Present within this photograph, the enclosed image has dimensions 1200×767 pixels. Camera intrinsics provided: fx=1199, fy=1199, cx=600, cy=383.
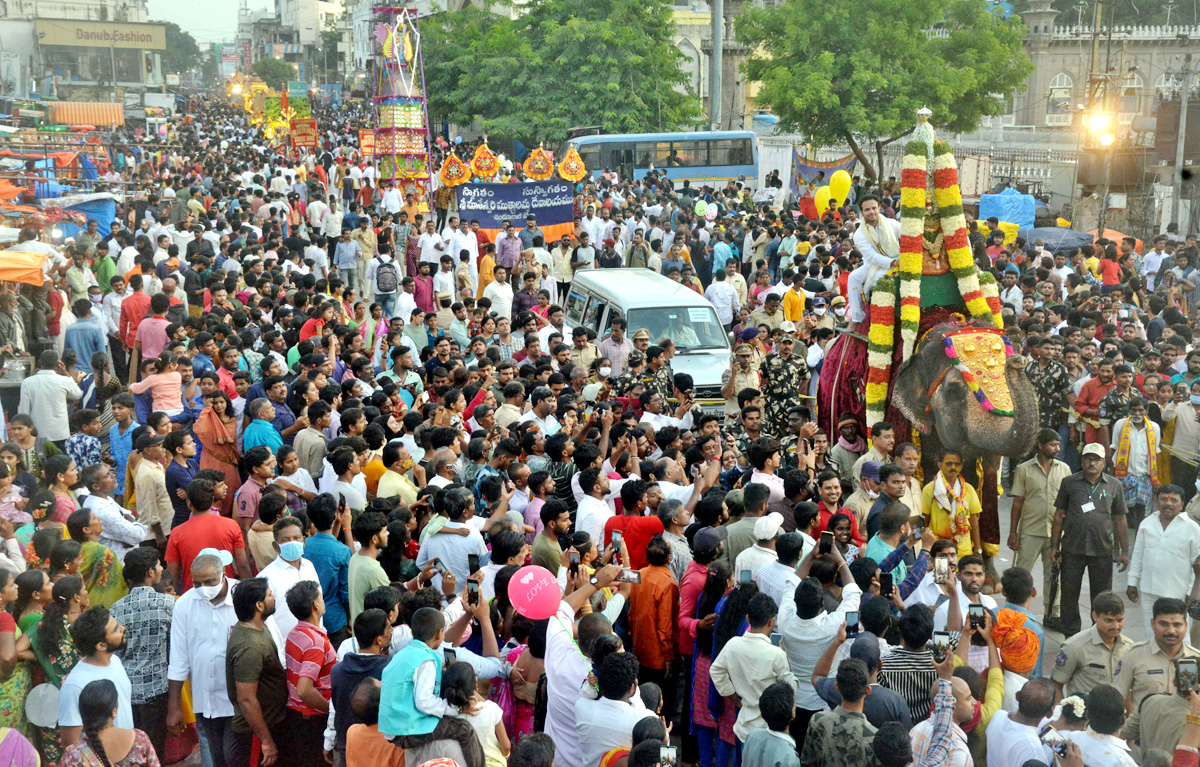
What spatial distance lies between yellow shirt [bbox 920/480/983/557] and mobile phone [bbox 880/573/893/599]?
1.53 m

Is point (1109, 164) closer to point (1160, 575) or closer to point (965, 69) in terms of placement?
point (965, 69)

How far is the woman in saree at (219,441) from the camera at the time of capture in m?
8.52

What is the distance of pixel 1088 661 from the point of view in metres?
5.89

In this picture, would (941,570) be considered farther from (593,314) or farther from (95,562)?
(593,314)

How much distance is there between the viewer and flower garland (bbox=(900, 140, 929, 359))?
330 inches

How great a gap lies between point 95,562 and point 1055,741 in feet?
15.5

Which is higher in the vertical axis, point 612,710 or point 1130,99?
point 1130,99

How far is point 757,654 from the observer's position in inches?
207

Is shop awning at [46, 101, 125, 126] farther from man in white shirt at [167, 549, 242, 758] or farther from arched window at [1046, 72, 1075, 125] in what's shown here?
man in white shirt at [167, 549, 242, 758]

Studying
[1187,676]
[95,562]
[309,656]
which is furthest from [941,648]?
[95,562]

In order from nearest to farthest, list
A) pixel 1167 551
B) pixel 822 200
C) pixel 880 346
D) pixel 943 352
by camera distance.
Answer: pixel 1167 551
pixel 943 352
pixel 880 346
pixel 822 200

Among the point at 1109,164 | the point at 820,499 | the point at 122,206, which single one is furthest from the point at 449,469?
the point at 1109,164

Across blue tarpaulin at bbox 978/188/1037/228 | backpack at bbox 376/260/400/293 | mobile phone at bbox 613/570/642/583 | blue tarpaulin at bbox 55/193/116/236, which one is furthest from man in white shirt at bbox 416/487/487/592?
blue tarpaulin at bbox 978/188/1037/228

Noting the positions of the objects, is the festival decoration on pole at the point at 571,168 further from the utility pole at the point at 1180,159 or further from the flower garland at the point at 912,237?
the flower garland at the point at 912,237
